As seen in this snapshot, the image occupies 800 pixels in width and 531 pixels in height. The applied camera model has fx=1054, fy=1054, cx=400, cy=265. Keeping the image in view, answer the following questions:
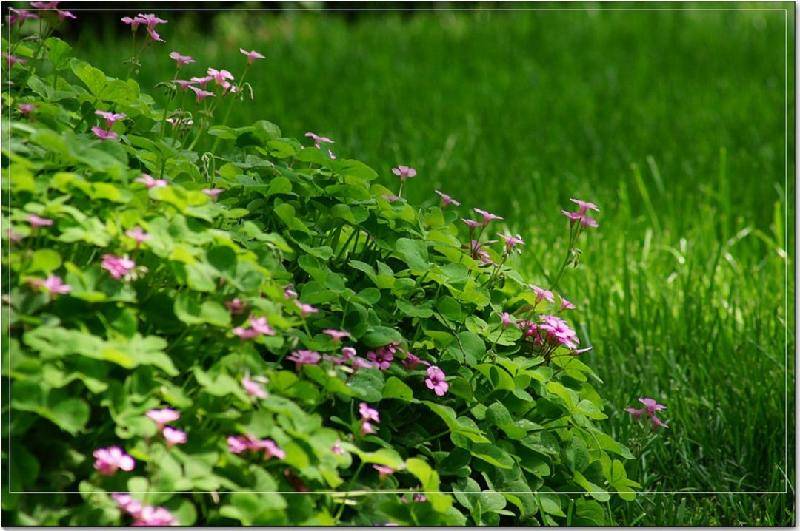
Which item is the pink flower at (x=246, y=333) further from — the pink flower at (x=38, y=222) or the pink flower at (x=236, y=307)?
the pink flower at (x=38, y=222)

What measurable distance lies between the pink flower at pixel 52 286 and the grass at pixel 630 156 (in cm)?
118

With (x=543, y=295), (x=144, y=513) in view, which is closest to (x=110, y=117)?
(x=144, y=513)

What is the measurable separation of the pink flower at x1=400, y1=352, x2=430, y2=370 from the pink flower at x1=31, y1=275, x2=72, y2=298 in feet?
1.94

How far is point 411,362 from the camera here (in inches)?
68.7

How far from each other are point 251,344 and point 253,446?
15 cm

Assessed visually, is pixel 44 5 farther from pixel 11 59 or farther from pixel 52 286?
pixel 52 286

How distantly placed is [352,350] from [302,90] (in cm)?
270

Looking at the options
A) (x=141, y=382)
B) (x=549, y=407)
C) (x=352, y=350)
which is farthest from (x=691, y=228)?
(x=141, y=382)

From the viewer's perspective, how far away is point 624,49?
15.1 feet

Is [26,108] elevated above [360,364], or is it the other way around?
[26,108]

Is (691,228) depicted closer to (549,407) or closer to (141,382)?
(549,407)

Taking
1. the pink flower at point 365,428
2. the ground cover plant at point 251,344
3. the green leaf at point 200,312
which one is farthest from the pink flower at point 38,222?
the pink flower at point 365,428

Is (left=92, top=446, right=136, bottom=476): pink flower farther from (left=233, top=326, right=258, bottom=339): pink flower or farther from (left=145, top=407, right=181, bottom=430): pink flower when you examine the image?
(left=233, top=326, right=258, bottom=339): pink flower

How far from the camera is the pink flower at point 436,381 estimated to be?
1680 millimetres
